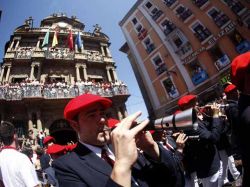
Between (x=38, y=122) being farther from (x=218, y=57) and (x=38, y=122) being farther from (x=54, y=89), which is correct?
(x=218, y=57)

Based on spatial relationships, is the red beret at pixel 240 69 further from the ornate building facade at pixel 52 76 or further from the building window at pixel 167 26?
the building window at pixel 167 26

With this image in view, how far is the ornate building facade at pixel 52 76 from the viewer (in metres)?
19.5

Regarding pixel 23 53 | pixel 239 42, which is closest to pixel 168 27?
pixel 239 42

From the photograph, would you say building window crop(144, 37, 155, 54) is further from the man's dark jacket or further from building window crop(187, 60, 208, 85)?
the man's dark jacket

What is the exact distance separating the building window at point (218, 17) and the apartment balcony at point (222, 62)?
2950mm

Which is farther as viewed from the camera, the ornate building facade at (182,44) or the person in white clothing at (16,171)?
the ornate building facade at (182,44)

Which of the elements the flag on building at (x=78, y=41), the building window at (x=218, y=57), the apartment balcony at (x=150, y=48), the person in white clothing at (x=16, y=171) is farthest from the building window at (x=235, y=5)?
the person in white clothing at (x=16, y=171)

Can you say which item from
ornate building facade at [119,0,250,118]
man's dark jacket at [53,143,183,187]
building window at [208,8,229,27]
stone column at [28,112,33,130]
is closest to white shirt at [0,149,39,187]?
man's dark jacket at [53,143,183,187]

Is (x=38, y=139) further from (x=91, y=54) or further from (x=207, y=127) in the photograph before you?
(x=207, y=127)

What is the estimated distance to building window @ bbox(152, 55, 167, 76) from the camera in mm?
26572

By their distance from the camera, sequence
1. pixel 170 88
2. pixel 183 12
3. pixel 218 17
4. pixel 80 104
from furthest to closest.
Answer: pixel 170 88, pixel 183 12, pixel 218 17, pixel 80 104

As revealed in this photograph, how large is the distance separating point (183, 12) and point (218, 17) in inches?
161

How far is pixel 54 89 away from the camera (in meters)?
20.4

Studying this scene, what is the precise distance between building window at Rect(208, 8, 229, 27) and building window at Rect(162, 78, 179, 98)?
716 cm
